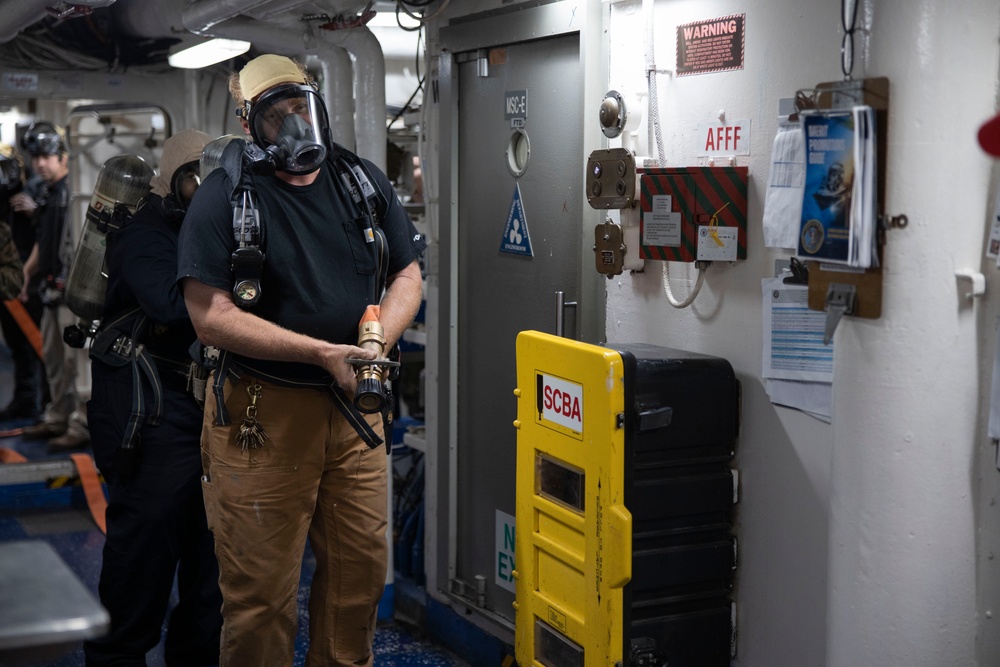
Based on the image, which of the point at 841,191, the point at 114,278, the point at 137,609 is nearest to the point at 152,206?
the point at 114,278

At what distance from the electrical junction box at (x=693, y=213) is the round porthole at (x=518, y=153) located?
71 cm

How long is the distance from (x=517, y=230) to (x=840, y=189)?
1675 mm

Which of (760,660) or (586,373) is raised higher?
(586,373)

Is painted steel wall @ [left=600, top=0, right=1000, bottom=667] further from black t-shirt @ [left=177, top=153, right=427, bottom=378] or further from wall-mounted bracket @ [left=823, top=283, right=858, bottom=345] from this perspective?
black t-shirt @ [left=177, top=153, right=427, bottom=378]

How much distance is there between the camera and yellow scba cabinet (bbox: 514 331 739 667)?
291 centimetres

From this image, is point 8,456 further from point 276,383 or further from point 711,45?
point 711,45

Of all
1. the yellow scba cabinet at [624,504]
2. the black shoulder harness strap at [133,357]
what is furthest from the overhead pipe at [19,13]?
the yellow scba cabinet at [624,504]

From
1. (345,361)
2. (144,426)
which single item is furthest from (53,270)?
(345,361)

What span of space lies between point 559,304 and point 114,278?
160 centimetres

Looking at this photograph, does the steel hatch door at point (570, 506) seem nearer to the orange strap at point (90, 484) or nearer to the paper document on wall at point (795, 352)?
the paper document on wall at point (795, 352)

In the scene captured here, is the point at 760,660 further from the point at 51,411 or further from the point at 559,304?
the point at 51,411

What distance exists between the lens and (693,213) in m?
3.24

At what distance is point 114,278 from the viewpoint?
398 cm

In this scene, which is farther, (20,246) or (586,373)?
(20,246)
